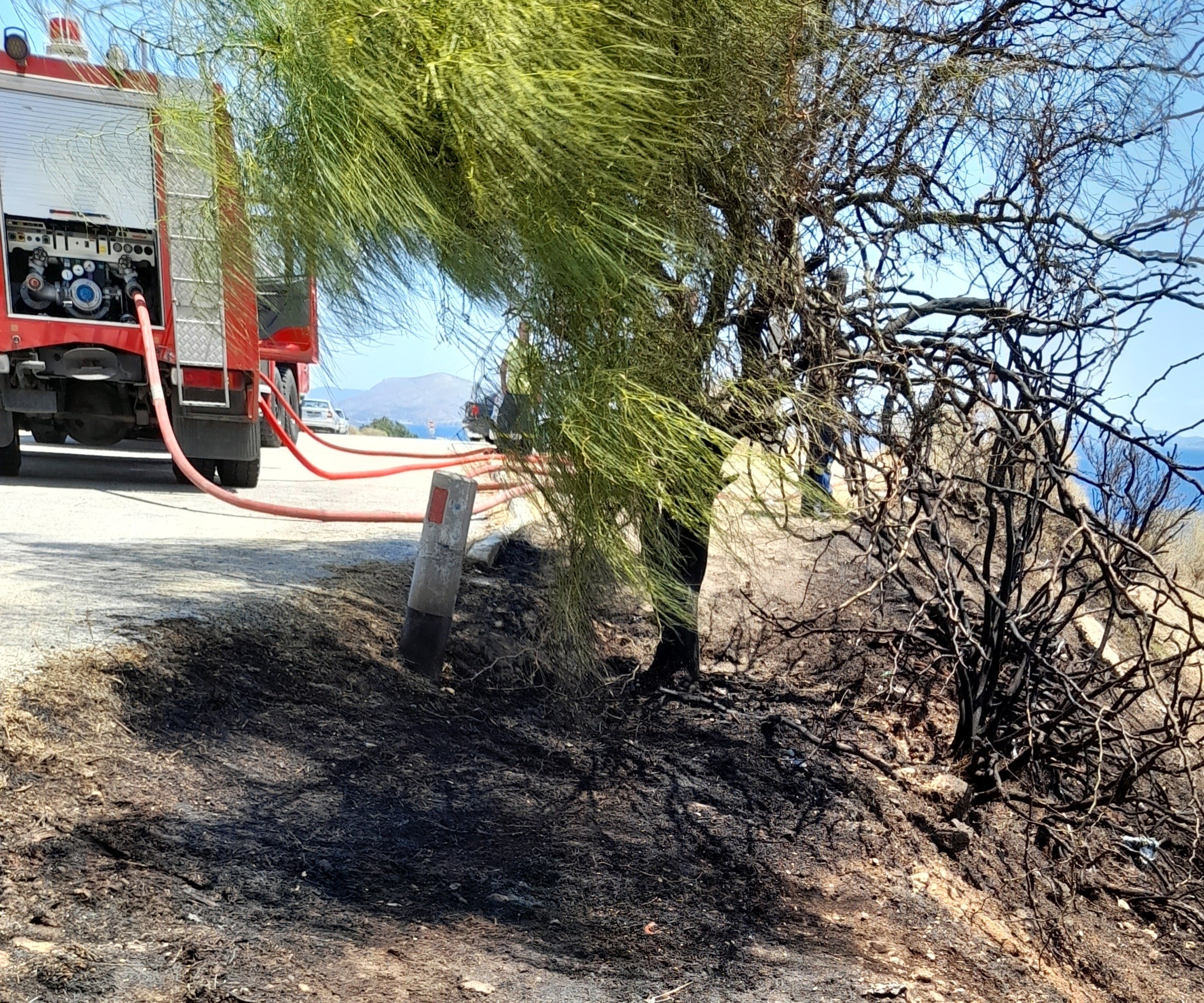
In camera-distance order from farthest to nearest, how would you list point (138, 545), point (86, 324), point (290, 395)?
point (290, 395)
point (86, 324)
point (138, 545)

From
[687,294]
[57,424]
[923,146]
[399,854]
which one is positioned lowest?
[399,854]

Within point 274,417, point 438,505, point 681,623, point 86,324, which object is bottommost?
point 681,623

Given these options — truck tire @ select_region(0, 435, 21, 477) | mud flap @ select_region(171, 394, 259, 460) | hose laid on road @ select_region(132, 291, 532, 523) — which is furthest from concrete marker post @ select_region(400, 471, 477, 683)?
truck tire @ select_region(0, 435, 21, 477)

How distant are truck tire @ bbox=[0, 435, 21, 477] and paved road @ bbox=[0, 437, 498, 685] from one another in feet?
0.57

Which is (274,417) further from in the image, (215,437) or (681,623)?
(681,623)

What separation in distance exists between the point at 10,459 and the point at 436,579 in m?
6.37

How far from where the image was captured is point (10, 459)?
360 inches

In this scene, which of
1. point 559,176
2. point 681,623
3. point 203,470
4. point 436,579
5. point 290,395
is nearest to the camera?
point 559,176

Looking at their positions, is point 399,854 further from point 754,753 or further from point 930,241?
point 930,241

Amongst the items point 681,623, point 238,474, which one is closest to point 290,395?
point 238,474

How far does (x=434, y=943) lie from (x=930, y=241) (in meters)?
3.46

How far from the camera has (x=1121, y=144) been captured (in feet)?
14.2

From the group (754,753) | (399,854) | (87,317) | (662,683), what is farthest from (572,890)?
(87,317)

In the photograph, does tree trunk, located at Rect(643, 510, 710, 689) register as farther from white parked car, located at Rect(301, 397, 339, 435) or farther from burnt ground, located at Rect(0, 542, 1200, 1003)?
white parked car, located at Rect(301, 397, 339, 435)
